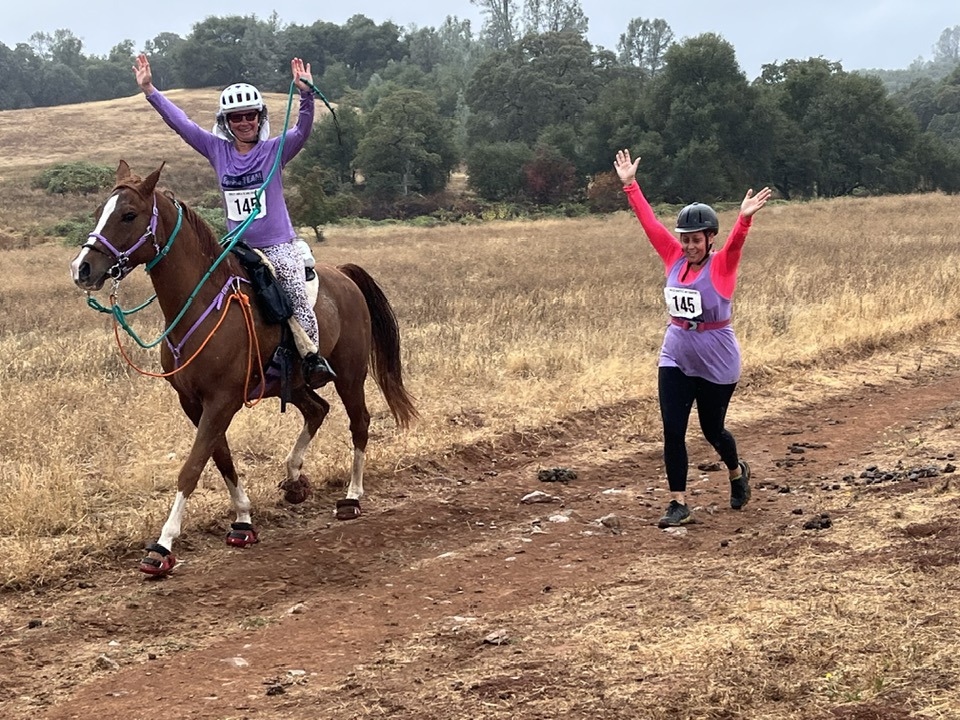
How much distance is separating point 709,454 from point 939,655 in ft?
16.3

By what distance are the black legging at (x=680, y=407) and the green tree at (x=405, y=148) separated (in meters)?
57.2

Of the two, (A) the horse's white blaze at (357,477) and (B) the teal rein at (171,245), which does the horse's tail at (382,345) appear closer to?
(A) the horse's white blaze at (357,477)

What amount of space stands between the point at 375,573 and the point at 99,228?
285cm

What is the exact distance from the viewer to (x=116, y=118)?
85812 mm

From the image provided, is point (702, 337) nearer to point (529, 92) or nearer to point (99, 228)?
point (99, 228)

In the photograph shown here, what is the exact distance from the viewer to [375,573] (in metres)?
6.20

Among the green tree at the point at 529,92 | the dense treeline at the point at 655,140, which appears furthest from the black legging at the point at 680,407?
the green tree at the point at 529,92

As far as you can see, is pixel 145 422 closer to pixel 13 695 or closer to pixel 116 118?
pixel 13 695

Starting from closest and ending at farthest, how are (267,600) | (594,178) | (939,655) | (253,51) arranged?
1. (939,655)
2. (267,600)
3. (594,178)
4. (253,51)

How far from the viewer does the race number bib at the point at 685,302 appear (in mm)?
6609

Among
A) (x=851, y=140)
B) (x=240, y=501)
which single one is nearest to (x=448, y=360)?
(x=240, y=501)

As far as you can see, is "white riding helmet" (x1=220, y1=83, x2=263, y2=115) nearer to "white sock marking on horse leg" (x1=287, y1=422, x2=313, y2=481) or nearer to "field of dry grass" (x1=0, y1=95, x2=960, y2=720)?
"white sock marking on horse leg" (x1=287, y1=422, x2=313, y2=481)

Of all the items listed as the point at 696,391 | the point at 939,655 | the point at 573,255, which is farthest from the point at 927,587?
the point at 573,255

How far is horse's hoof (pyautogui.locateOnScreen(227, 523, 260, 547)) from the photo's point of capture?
659 cm
